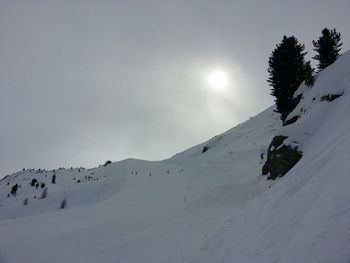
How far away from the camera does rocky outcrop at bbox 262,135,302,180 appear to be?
2544cm

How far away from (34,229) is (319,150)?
28.2m

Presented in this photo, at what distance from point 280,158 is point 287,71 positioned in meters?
16.0

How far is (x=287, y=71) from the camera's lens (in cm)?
3888

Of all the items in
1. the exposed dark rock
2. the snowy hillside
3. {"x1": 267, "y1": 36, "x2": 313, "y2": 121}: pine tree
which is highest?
{"x1": 267, "y1": 36, "x2": 313, "y2": 121}: pine tree

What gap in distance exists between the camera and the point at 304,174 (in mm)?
19578

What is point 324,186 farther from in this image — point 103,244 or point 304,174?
point 103,244

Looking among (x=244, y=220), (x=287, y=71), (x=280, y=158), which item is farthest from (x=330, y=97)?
(x=244, y=220)

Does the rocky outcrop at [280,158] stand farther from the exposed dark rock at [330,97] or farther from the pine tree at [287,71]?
the pine tree at [287,71]

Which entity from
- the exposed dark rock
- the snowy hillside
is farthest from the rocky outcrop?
the exposed dark rock

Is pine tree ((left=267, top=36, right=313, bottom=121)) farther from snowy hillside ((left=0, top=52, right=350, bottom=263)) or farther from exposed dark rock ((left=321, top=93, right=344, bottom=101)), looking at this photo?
exposed dark rock ((left=321, top=93, right=344, bottom=101))

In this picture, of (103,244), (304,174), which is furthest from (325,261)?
(103,244)

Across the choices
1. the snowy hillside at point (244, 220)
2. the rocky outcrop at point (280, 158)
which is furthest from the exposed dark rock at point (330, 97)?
the rocky outcrop at point (280, 158)

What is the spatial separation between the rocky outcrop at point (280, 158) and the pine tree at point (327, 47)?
54.7ft

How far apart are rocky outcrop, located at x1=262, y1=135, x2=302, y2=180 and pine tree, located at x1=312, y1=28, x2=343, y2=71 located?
16674 millimetres
